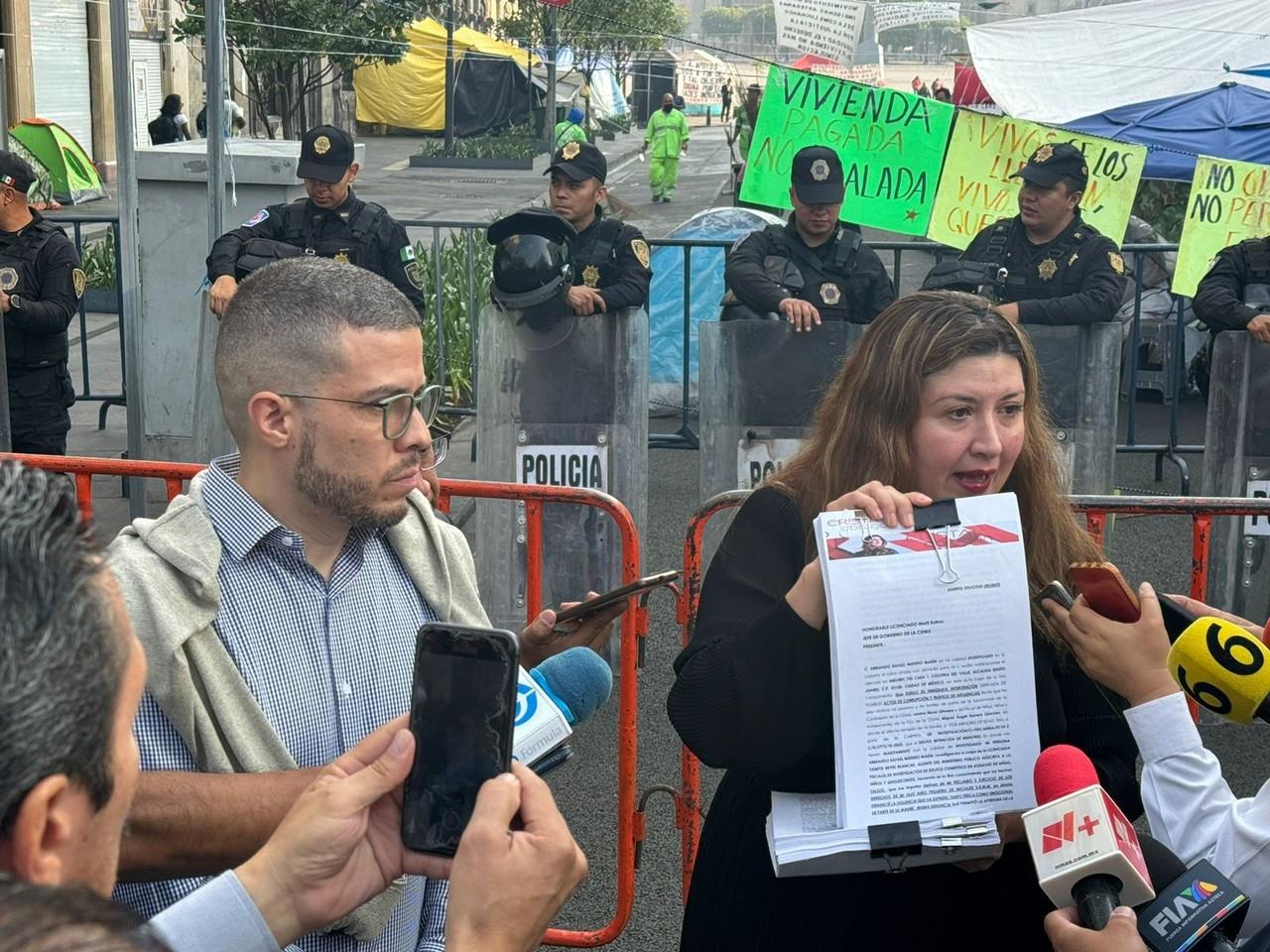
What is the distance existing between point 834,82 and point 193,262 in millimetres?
3728

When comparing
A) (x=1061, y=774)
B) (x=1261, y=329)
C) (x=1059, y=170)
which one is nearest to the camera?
(x=1061, y=774)

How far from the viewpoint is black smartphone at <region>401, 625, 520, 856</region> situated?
178 centimetres

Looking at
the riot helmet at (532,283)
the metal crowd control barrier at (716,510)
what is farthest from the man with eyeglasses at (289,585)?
the riot helmet at (532,283)

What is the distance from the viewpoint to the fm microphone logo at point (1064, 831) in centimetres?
180

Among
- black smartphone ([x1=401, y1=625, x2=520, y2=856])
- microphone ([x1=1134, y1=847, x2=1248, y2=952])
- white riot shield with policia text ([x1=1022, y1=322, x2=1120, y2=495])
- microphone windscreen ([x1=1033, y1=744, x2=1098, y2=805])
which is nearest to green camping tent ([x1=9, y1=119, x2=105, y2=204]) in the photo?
white riot shield with policia text ([x1=1022, y1=322, x2=1120, y2=495])

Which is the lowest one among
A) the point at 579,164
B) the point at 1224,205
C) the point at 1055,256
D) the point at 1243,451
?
the point at 1243,451

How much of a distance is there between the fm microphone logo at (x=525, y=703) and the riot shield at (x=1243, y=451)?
14.7ft

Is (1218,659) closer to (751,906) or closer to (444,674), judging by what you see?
(751,906)

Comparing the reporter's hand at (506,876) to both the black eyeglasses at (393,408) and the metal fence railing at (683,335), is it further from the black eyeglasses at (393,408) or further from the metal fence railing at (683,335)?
the metal fence railing at (683,335)

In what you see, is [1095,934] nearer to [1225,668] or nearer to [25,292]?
[1225,668]

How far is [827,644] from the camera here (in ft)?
7.55

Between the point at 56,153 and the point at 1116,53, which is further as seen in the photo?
the point at 56,153

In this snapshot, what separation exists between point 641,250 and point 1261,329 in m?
2.60

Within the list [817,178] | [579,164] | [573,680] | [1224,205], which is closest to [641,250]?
[579,164]
